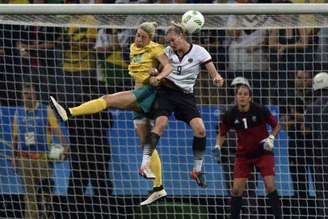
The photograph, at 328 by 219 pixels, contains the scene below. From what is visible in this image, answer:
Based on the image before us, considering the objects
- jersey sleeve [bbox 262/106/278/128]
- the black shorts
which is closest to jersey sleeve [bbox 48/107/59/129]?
the black shorts

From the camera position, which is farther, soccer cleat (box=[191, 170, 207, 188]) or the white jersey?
soccer cleat (box=[191, 170, 207, 188])

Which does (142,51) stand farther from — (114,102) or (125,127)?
(125,127)

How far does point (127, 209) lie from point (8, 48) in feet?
7.80

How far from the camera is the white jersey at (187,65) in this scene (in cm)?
1296

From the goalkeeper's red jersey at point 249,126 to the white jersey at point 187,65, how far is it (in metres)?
1.29

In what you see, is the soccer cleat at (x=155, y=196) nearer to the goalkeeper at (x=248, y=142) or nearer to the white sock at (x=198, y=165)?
the white sock at (x=198, y=165)

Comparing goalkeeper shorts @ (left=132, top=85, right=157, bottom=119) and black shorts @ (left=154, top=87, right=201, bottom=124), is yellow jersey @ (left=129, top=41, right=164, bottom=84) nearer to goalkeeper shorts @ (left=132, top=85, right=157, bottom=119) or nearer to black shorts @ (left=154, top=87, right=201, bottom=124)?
goalkeeper shorts @ (left=132, top=85, right=157, bottom=119)

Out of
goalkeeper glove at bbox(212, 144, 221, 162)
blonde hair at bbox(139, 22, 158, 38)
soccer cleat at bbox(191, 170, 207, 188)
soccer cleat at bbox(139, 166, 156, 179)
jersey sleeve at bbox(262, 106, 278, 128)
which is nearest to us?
soccer cleat at bbox(139, 166, 156, 179)

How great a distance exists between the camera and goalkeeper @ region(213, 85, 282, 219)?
14.0 meters

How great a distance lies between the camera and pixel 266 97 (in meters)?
14.4

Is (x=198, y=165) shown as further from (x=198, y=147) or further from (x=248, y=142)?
(x=248, y=142)

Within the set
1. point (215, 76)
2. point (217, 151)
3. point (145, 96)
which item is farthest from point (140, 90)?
point (217, 151)

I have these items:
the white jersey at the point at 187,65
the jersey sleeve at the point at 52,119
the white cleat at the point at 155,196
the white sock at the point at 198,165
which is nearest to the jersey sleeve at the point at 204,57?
the white jersey at the point at 187,65

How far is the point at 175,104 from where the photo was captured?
42.7ft
